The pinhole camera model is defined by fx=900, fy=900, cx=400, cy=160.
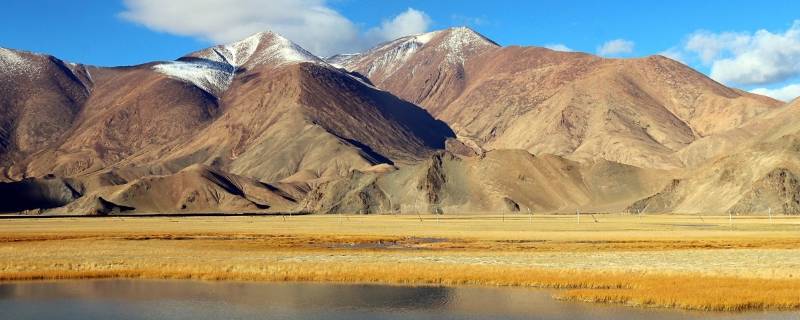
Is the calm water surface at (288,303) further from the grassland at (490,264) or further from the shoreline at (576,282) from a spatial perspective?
the grassland at (490,264)

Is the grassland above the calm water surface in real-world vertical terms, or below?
above

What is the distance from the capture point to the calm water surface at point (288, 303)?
3416cm

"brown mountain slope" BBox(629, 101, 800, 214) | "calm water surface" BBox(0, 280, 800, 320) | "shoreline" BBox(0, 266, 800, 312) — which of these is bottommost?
"calm water surface" BBox(0, 280, 800, 320)

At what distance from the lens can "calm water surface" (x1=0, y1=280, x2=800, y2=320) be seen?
34.2 metres

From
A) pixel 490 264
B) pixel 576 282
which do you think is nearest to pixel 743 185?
pixel 490 264

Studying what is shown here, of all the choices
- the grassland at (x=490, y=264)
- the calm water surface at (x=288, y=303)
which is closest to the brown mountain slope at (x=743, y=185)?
the grassland at (x=490, y=264)

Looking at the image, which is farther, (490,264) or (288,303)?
(490,264)

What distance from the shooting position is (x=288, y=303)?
1485 inches

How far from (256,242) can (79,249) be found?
54.1ft

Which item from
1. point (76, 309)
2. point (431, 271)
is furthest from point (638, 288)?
point (76, 309)

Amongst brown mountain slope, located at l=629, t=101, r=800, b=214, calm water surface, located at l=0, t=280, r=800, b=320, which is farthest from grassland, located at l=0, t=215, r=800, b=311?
brown mountain slope, located at l=629, t=101, r=800, b=214

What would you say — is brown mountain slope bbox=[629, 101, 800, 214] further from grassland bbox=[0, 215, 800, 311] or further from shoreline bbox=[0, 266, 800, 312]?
shoreline bbox=[0, 266, 800, 312]

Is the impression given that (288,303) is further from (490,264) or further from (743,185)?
(743,185)

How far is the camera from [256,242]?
258 ft
